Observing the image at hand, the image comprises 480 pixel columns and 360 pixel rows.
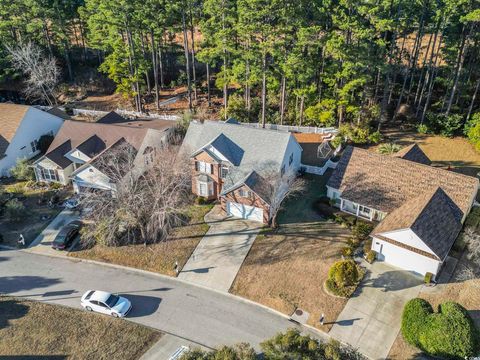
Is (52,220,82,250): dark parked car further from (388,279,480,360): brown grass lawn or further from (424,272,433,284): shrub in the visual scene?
(424,272,433,284): shrub

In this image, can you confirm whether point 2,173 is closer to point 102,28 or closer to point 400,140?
point 102,28

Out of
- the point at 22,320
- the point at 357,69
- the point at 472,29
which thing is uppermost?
the point at 472,29

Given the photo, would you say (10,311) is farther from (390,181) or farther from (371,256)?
(390,181)

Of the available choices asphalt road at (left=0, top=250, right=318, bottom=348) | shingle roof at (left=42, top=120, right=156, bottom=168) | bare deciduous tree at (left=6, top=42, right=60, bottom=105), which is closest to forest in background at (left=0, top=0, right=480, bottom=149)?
bare deciduous tree at (left=6, top=42, right=60, bottom=105)

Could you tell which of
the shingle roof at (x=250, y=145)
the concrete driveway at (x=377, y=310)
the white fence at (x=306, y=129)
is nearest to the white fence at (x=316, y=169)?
the shingle roof at (x=250, y=145)

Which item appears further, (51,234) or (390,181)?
(51,234)

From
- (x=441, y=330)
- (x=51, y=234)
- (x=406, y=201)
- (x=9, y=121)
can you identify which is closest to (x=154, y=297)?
(x=51, y=234)

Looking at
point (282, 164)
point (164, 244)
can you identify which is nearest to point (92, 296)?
point (164, 244)
